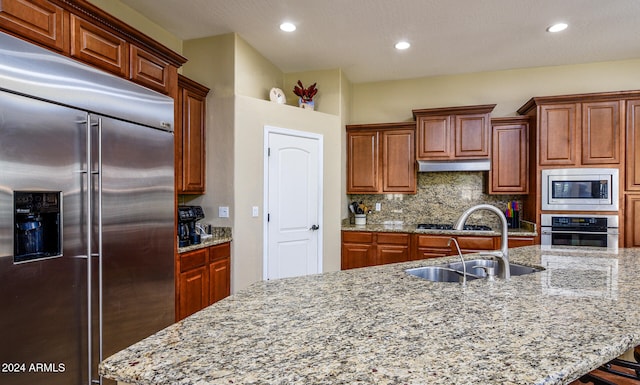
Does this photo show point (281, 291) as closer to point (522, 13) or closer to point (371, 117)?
point (522, 13)

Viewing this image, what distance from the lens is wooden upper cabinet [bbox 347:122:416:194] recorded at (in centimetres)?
434

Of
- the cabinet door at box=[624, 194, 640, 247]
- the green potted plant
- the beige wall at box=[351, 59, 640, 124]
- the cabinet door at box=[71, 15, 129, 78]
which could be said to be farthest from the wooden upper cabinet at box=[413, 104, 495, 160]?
the cabinet door at box=[71, 15, 129, 78]

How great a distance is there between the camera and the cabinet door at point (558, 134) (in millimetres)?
3619

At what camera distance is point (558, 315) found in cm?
114

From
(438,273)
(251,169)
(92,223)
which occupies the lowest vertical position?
(438,273)

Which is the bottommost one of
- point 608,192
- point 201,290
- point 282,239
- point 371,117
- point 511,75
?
point 201,290

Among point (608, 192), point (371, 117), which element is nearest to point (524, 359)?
point (608, 192)

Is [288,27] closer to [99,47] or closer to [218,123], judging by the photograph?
[218,123]

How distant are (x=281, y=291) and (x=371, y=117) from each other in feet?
12.2

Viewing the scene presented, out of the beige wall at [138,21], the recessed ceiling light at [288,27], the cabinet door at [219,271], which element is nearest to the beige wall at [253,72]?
the recessed ceiling light at [288,27]

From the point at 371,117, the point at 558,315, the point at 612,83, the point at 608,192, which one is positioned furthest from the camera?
the point at 371,117

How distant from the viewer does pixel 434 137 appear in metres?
4.13

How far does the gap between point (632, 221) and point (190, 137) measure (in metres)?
4.45

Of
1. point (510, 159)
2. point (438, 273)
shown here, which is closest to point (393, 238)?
point (510, 159)
